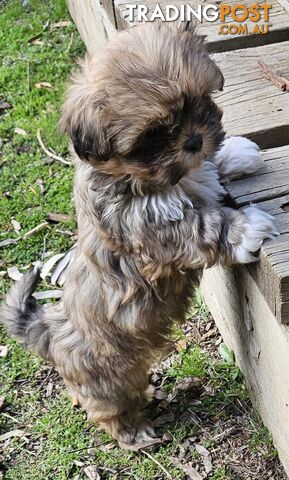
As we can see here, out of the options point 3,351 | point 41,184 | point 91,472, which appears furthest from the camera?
point 41,184

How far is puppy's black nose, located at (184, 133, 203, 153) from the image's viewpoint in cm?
243

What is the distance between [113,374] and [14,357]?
1016 millimetres

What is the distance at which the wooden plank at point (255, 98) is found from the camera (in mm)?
3143

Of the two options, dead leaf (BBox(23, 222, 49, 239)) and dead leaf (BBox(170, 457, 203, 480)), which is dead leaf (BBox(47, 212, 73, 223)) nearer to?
dead leaf (BBox(23, 222, 49, 239))

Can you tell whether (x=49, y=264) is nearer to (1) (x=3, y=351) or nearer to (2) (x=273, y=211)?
(1) (x=3, y=351)

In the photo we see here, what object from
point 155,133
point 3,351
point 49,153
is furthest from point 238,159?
point 49,153

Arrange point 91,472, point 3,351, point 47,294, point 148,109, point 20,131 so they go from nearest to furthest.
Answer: point 148,109
point 91,472
point 3,351
point 47,294
point 20,131

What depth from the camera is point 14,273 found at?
4590mm

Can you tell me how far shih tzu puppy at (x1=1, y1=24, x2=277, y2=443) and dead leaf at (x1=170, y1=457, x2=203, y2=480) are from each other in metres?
0.35

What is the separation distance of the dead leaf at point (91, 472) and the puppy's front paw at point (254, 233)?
1.46m

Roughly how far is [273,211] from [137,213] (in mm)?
483

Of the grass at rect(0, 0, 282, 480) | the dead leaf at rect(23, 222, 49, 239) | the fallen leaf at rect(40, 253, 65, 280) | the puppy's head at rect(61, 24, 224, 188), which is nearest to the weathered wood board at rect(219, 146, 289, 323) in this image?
the puppy's head at rect(61, 24, 224, 188)

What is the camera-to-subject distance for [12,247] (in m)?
4.80

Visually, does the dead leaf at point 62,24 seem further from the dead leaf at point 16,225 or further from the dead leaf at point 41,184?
the dead leaf at point 16,225
